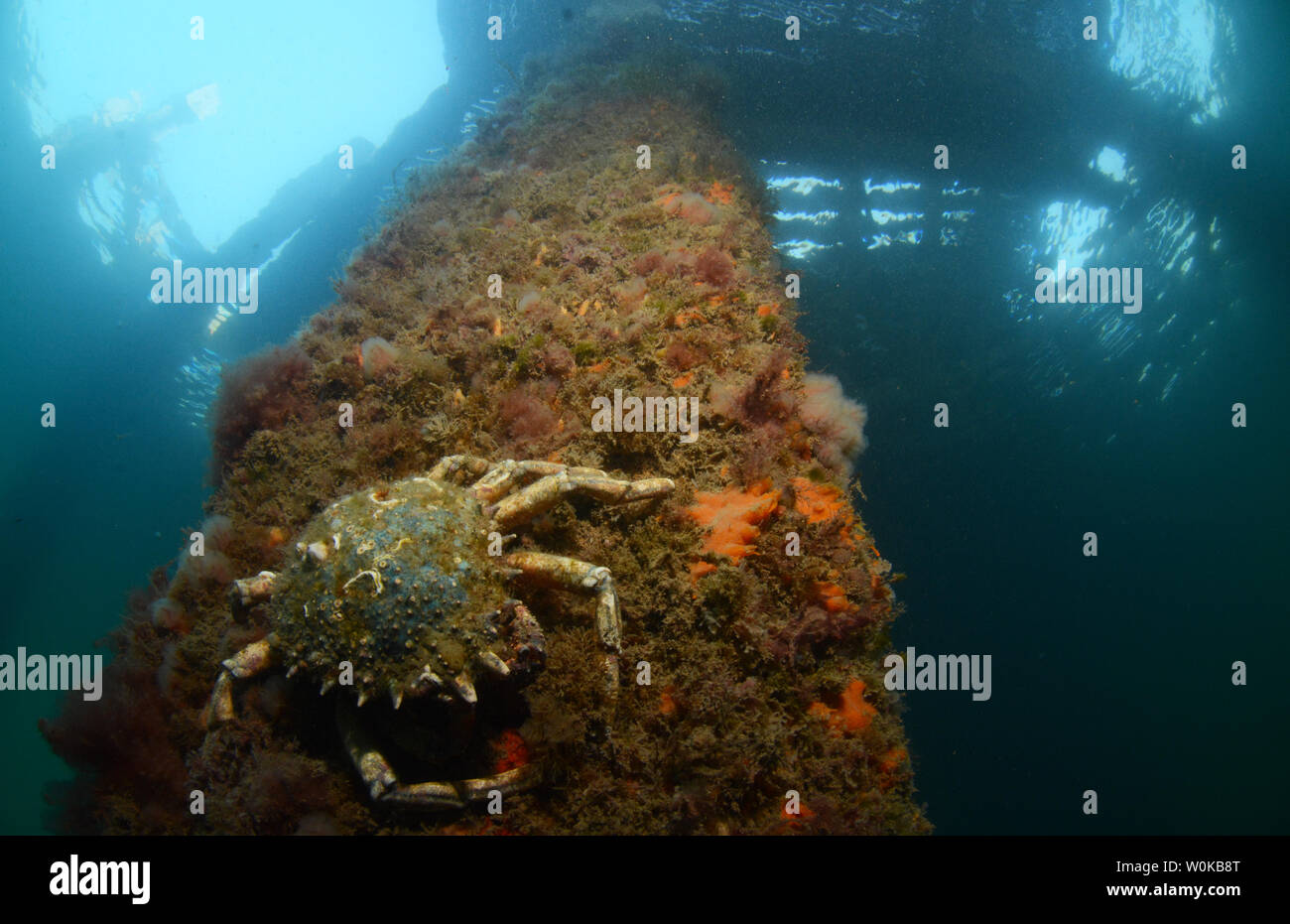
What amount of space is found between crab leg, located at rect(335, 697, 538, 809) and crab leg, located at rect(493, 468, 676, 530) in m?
1.77

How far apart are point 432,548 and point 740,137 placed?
16.1m

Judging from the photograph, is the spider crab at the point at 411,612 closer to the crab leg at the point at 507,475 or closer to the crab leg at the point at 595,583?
the crab leg at the point at 595,583

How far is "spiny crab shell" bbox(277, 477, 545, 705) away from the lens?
129 inches

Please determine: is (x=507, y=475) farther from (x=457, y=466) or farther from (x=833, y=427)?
(x=833, y=427)

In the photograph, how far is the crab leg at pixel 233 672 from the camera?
3.95 metres

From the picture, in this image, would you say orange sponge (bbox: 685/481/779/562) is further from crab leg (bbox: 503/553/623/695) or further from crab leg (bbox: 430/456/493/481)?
crab leg (bbox: 430/456/493/481)

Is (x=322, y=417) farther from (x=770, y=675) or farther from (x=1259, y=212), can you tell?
(x=1259, y=212)

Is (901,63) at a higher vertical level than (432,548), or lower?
higher

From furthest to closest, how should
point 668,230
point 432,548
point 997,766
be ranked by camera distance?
point 997,766
point 668,230
point 432,548

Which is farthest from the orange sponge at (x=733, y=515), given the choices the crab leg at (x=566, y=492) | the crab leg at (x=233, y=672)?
the crab leg at (x=233, y=672)

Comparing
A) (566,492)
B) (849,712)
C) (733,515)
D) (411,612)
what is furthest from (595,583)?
(849,712)
